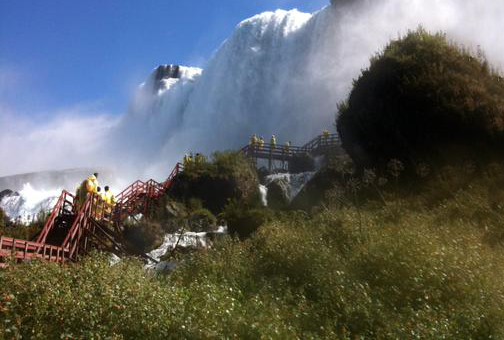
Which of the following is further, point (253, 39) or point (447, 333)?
point (253, 39)

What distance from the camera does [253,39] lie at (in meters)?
51.2

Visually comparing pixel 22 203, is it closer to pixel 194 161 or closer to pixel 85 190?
pixel 194 161

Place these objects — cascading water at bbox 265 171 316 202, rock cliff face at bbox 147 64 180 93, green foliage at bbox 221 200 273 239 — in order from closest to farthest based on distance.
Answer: green foliage at bbox 221 200 273 239 < cascading water at bbox 265 171 316 202 < rock cliff face at bbox 147 64 180 93

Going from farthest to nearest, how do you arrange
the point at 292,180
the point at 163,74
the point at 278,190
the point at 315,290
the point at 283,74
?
the point at 163,74 < the point at 283,74 < the point at 292,180 < the point at 278,190 < the point at 315,290

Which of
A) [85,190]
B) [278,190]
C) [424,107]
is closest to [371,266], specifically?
[424,107]

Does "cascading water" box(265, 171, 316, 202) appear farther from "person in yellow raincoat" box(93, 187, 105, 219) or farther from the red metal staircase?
"person in yellow raincoat" box(93, 187, 105, 219)

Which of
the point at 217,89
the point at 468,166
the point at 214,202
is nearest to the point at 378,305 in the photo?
the point at 468,166

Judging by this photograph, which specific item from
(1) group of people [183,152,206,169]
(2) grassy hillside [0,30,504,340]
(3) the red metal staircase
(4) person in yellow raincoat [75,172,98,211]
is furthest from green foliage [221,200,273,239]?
(1) group of people [183,152,206,169]

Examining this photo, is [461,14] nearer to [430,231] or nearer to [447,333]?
[430,231]

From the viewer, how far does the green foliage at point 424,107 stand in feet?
37.9

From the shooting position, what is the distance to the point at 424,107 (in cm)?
1230

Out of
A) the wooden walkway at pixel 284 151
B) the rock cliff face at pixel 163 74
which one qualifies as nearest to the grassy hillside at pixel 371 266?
the wooden walkway at pixel 284 151

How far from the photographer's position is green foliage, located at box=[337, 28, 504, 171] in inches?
454

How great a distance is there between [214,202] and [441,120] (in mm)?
11049
